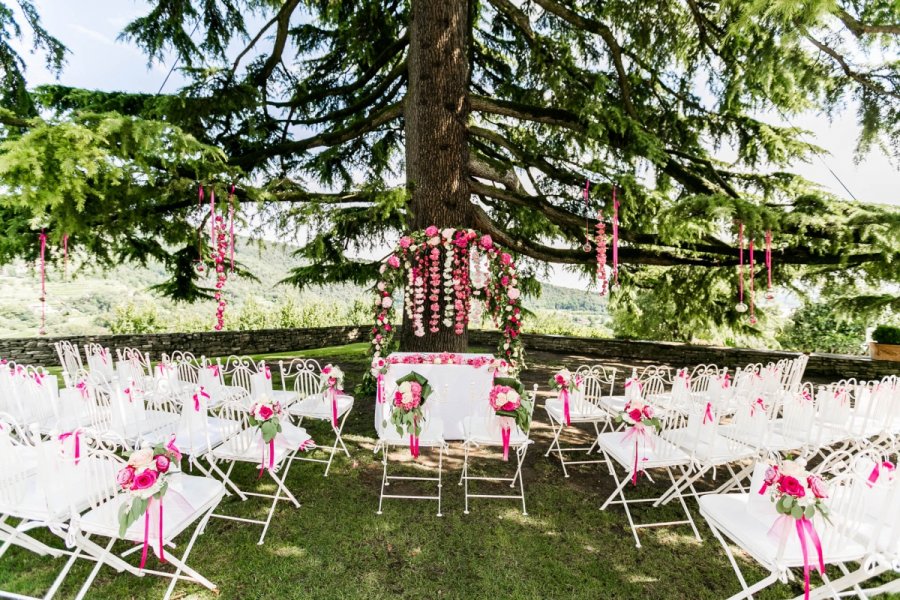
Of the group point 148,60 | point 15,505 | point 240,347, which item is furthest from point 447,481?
Result: point 240,347

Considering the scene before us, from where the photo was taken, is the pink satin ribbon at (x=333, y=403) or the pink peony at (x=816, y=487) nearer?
the pink peony at (x=816, y=487)

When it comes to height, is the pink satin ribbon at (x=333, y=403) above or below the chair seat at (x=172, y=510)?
above

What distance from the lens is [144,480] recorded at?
2480 mm

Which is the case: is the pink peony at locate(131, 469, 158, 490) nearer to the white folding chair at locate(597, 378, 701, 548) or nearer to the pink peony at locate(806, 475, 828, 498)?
the white folding chair at locate(597, 378, 701, 548)

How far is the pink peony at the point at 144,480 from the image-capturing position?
2.47 metres

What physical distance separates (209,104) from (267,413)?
560 centimetres

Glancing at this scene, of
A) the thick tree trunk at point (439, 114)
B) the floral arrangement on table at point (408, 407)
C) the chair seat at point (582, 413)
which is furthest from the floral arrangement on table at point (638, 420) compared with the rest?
the thick tree trunk at point (439, 114)

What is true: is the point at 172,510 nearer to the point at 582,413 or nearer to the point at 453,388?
the point at 453,388

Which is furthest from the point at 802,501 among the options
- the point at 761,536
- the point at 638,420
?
the point at 638,420

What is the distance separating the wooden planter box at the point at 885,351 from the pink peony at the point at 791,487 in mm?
12090

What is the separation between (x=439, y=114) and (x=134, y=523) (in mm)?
6321

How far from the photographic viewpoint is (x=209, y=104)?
687 cm

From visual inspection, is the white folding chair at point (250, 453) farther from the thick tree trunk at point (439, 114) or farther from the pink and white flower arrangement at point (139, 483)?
the thick tree trunk at point (439, 114)

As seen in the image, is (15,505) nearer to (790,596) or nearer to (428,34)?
(790,596)
